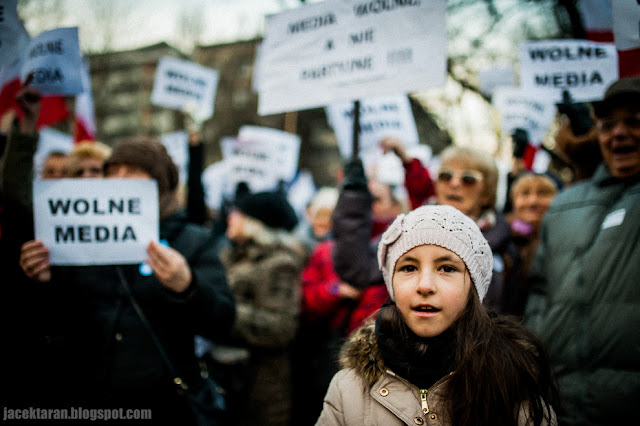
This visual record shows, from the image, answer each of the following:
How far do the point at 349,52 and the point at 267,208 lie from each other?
1625 mm

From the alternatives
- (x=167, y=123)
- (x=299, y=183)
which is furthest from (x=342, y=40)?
(x=167, y=123)

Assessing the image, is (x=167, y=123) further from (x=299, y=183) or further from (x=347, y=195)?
(x=347, y=195)

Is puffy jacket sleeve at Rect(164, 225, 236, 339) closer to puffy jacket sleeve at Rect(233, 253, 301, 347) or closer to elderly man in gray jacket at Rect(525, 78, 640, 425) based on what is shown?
puffy jacket sleeve at Rect(233, 253, 301, 347)

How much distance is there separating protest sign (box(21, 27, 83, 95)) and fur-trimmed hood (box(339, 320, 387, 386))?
7.48 feet

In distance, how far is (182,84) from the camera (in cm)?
583

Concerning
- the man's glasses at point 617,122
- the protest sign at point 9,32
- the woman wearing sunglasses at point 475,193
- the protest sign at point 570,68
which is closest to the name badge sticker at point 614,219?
the man's glasses at point 617,122

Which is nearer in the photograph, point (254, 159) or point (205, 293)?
point (205, 293)

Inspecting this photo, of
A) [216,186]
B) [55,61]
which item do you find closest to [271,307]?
[55,61]

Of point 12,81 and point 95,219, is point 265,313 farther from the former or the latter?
point 12,81

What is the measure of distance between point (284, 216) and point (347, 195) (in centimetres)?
160

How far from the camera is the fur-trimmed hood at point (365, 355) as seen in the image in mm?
1720

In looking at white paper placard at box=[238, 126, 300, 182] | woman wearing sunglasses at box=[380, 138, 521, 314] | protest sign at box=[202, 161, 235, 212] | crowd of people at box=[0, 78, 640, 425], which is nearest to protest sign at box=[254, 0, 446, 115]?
woman wearing sunglasses at box=[380, 138, 521, 314]

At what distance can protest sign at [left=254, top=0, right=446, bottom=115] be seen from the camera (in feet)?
8.51

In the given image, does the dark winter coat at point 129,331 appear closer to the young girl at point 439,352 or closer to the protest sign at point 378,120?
the young girl at point 439,352
